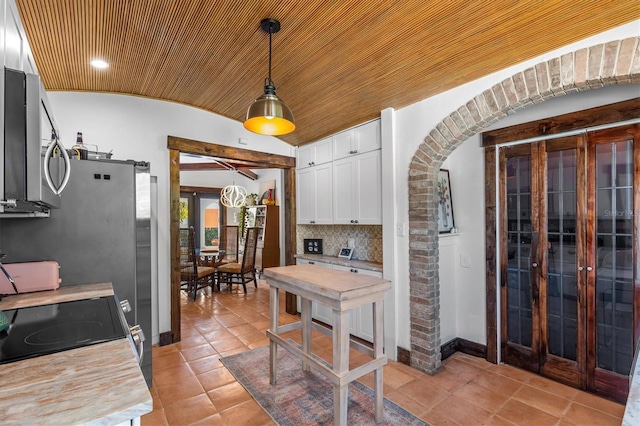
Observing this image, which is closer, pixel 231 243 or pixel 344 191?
pixel 344 191

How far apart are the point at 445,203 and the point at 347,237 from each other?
1.36m

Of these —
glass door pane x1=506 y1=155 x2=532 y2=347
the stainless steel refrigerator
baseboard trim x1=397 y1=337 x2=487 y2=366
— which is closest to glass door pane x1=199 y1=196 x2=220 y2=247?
Result: the stainless steel refrigerator

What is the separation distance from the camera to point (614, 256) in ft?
7.83

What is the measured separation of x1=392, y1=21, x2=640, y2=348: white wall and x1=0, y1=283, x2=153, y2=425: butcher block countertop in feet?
8.13

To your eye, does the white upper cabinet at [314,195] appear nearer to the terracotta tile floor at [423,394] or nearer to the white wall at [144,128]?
the white wall at [144,128]

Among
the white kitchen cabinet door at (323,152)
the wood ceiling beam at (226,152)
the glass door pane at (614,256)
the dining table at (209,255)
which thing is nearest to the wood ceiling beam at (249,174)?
the dining table at (209,255)

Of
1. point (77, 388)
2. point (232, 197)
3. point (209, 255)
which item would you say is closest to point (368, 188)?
point (77, 388)

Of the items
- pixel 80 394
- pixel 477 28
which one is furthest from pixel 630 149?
pixel 80 394

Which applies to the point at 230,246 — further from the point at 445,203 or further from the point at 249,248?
the point at 445,203

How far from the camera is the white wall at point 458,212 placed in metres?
2.85

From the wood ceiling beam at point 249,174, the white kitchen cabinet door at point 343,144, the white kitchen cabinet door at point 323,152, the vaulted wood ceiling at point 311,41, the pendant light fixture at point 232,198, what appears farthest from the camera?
the wood ceiling beam at point 249,174

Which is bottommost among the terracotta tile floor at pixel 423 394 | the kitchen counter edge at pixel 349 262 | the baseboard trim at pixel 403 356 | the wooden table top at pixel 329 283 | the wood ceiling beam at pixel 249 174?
the terracotta tile floor at pixel 423 394

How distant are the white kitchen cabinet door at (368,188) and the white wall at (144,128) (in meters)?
1.86

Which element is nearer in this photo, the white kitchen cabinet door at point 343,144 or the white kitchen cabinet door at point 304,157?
the white kitchen cabinet door at point 343,144
